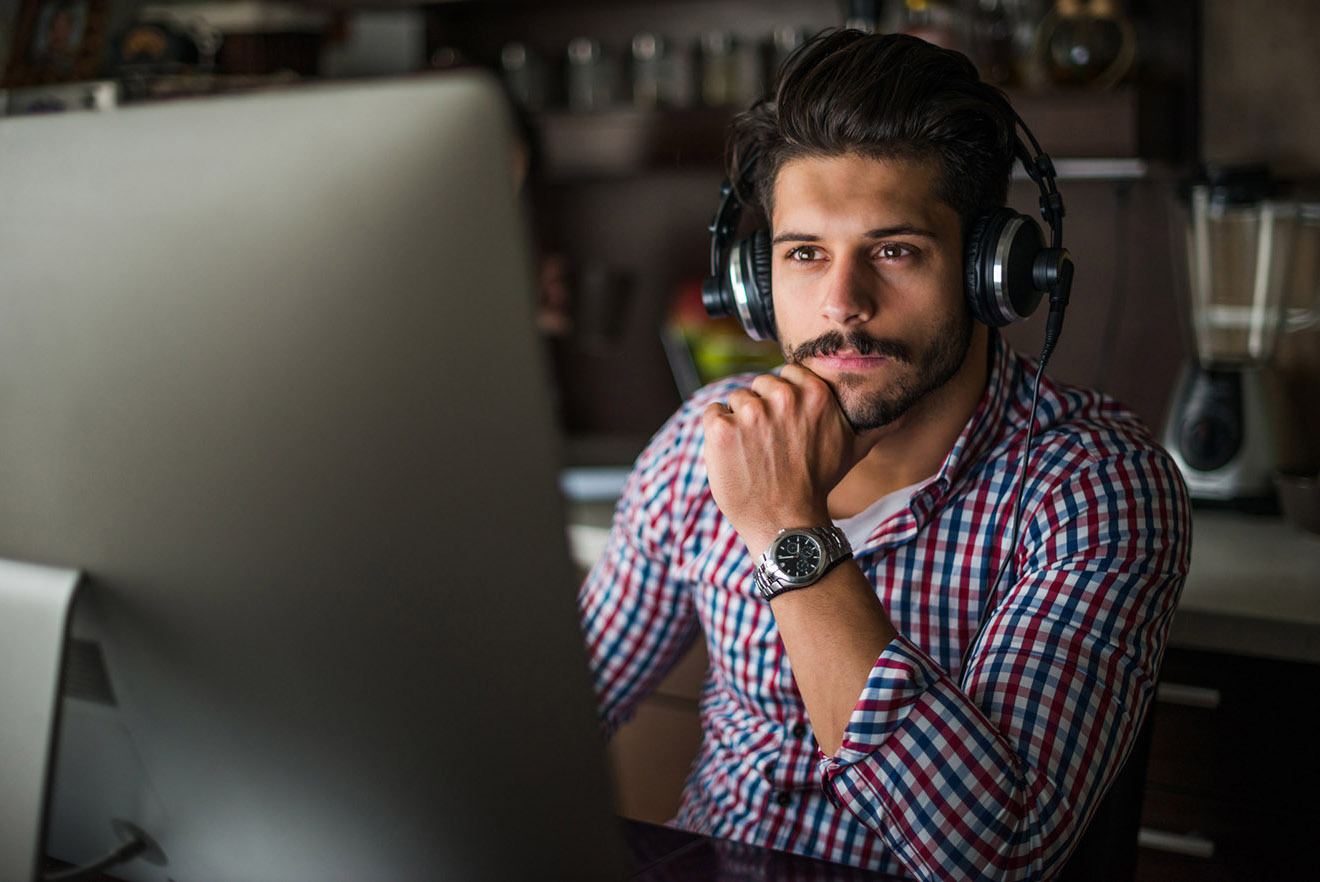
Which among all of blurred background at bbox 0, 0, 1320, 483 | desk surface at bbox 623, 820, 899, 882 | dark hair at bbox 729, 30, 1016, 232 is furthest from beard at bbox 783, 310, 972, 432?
blurred background at bbox 0, 0, 1320, 483

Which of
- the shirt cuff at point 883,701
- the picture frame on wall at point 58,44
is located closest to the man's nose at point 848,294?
the shirt cuff at point 883,701

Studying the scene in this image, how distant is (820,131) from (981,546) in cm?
40

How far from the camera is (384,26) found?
106 inches

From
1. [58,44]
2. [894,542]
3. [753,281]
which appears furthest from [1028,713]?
[58,44]

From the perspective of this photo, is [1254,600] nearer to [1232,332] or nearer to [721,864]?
[1232,332]

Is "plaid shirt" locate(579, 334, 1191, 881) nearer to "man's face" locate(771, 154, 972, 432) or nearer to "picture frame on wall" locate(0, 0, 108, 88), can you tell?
"man's face" locate(771, 154, 972, 432)

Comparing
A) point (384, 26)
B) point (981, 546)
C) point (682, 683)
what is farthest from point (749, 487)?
point (384, 26)

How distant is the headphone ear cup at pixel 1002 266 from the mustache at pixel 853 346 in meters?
0.08

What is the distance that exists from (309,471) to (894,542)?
0.71 meters

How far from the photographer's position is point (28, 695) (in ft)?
1.90

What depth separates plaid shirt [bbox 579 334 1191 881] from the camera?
0.87 metres

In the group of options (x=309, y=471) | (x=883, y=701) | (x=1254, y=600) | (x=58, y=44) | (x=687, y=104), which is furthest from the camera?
(x=687, y=104)

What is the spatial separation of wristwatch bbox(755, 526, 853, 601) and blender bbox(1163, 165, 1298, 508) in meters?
0.98

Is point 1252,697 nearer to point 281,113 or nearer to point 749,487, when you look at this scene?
point 749,487
